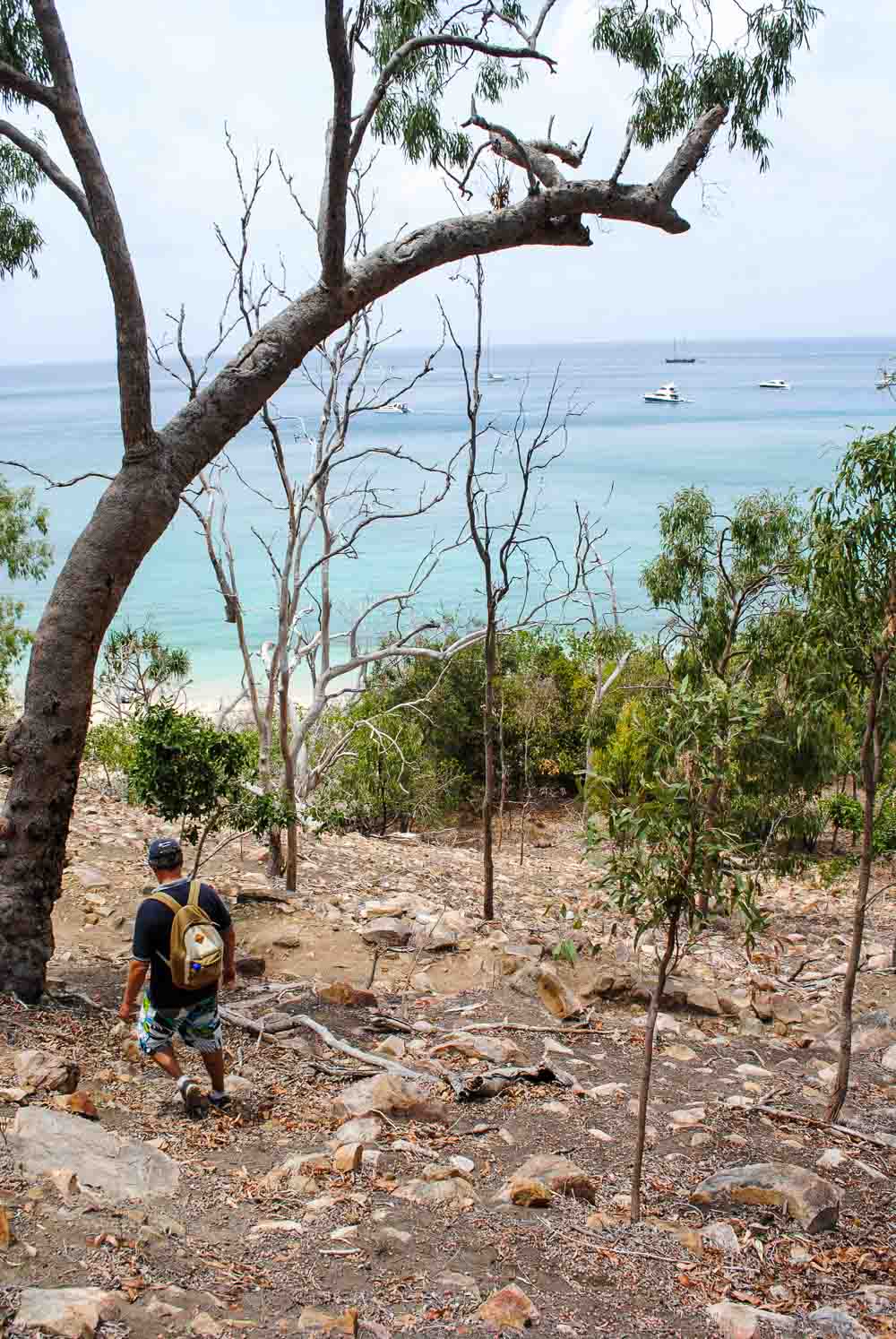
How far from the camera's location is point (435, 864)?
Answer: 55.0ft

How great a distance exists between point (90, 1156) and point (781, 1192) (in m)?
3.34

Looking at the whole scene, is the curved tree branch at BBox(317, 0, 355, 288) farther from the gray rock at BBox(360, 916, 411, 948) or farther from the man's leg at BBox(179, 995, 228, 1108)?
the gray rock at BBox(360, 916, 411, 948)

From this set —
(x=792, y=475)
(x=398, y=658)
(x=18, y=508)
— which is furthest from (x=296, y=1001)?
(x=792, y=475)

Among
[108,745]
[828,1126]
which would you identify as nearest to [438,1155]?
[828,1126]

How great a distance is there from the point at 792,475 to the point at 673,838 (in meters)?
96.9

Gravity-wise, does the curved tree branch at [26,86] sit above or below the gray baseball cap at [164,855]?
above

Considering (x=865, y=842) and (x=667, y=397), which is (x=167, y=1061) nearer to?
(x=865, y=842)

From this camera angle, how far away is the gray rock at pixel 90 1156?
4578 millimetres

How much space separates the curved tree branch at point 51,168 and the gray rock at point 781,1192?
6280 millimetres

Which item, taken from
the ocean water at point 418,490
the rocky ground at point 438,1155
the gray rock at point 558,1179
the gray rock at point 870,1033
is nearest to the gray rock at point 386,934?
the rocky ground at point 438,1155

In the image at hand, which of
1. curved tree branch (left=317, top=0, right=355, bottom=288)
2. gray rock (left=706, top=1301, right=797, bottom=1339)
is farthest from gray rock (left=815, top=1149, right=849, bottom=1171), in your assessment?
Result: curved tree branch (left=317, top=0, right=355, bottom=288)

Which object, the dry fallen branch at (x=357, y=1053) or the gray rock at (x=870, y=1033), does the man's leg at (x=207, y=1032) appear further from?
the gray rock at (x=870, y=1033)

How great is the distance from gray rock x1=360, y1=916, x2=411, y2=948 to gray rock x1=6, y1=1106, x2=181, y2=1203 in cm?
508

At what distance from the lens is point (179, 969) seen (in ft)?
17.9
